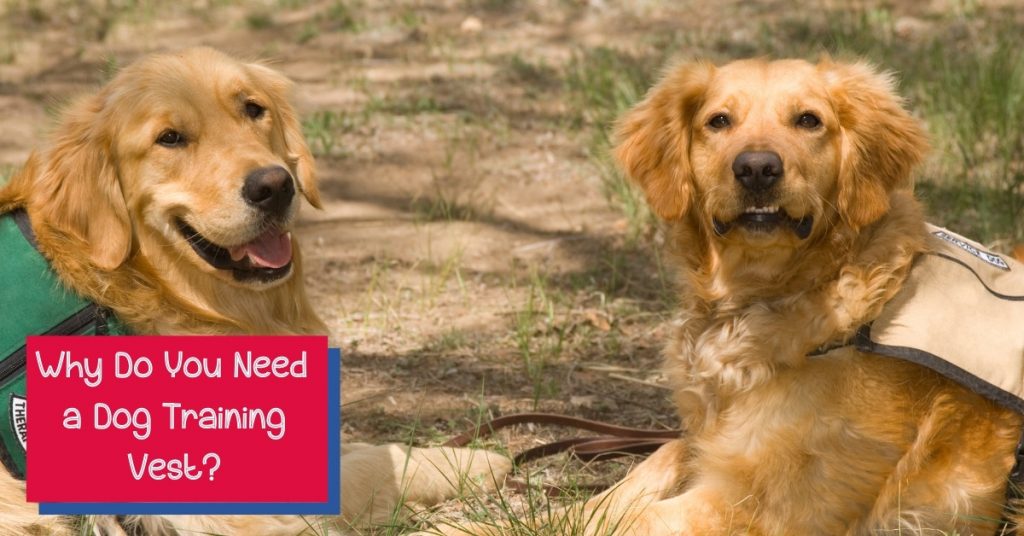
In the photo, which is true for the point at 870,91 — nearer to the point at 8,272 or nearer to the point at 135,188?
the point at 135,188

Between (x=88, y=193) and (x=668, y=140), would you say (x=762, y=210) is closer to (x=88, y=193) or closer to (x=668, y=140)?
(x=668, y=140)

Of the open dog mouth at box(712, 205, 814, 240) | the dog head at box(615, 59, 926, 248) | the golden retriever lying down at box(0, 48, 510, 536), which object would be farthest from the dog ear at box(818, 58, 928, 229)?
the golden retriever lying down at box(0, 48, 510, 536)

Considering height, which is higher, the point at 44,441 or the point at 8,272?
the point at 8,272

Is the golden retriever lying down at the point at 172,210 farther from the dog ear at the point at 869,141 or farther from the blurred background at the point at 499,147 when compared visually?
the dog ear at the point at 869,141

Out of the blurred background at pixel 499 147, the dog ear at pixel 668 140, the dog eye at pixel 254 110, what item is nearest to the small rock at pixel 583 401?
the blurred background at pixel 499 147

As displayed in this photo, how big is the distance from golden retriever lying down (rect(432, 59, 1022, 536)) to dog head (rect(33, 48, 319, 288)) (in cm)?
107

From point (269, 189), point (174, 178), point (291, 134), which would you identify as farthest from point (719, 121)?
point (174, 178)

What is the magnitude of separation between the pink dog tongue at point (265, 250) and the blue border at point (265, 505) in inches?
13.2

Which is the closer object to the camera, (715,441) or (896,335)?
(896,335)

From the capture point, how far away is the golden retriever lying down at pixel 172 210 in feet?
10.8

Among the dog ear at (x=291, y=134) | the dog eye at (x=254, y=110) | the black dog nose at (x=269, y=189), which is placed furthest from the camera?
the dog ear at (x=291, y=134)

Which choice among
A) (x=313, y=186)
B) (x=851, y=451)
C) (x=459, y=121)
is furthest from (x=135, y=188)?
(x=459, y=121)

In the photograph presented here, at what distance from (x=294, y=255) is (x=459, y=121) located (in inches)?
140

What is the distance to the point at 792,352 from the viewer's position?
313 centimetres
